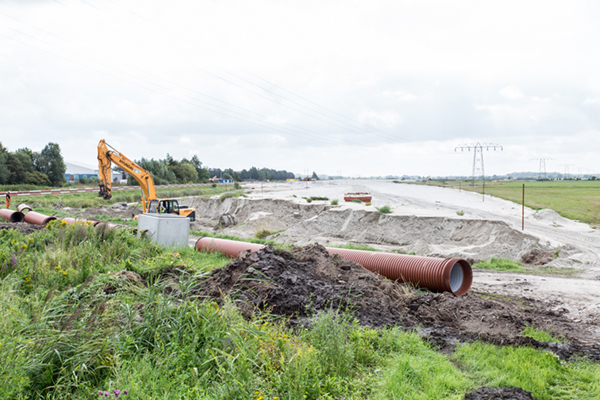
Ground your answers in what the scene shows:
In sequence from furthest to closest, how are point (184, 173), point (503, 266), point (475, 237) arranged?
point (184, 173) → point (475, 237) → point (503, 266)

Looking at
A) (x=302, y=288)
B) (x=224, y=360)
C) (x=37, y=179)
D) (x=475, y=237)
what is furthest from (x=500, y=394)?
(x=37, y=179)

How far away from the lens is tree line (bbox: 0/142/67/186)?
2026 inches

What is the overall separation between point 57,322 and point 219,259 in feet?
21.5

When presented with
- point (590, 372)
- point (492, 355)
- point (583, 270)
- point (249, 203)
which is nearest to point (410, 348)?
point (492, 355)

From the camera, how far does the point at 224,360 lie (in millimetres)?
4441

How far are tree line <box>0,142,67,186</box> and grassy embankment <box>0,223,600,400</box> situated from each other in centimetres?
5711

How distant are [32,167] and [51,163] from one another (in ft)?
8.06

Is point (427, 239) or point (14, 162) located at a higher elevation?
point (14, 162)

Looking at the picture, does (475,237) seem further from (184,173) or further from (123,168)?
(184,173)

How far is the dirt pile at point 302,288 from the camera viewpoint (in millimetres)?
6375

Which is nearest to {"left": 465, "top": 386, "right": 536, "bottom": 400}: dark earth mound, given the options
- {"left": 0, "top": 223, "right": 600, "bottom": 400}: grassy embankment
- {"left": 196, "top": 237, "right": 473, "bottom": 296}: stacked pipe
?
{"left": 0, "top": 223, "right": 600, "bottom": 400}: grassy embankment

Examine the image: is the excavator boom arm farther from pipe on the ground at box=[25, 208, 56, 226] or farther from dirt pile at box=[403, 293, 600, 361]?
dirt pile at box=[403, 293, 600, 361]

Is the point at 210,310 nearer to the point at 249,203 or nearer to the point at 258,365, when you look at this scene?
the point at 258,365

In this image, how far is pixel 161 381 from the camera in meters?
3.94
